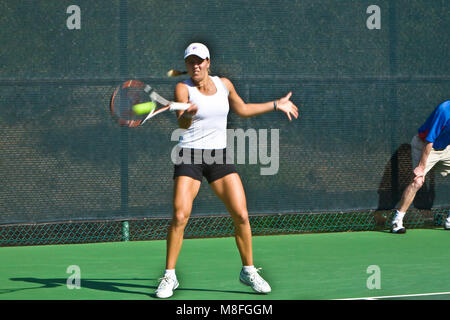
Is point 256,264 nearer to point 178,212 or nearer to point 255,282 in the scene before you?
point 255,282

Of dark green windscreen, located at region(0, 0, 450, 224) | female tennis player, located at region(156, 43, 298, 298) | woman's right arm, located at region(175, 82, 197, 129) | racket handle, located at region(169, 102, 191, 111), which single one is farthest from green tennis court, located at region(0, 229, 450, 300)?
racket handle, located at region(169, 102, 191, 111)

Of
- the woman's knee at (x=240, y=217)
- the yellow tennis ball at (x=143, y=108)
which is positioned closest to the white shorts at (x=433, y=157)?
the woman's knee at (x=240, y=217)

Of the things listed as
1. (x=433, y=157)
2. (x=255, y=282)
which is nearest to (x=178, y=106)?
(x=255, y=282)

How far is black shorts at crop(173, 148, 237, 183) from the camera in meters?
5.93

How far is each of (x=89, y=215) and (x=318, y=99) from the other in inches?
106

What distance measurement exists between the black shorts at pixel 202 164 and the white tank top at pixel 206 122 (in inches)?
1.8

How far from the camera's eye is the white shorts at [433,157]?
30.2ft

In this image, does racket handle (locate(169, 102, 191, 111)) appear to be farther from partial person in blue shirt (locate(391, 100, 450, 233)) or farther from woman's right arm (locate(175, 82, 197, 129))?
partial person in blue shirt (locate(391, 100, 450, 233))

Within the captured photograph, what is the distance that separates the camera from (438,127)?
892 centimetres

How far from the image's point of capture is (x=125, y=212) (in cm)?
862

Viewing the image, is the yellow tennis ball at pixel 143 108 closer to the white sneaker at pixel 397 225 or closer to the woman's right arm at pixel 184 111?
the woman's right arm at pixel 184 111

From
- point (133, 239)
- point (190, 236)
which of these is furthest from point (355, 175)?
point (133, 239)

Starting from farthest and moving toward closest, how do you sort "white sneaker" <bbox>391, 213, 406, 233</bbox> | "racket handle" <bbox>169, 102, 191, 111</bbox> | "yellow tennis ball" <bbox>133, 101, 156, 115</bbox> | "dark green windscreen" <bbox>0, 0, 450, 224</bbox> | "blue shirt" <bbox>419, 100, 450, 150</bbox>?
1. "white sneaker" <bbox>391, 213, 406, 233</bbox>
2. "blue shirt" <bbox>419, 100, 450, 150</bbox>
3. "dark green windscreen" <bbox>0, 0, 450, 224</bbox>
4. "yellow tennis ball" <bbox>133, 101, 156, 115</bbox>
5. "racket handle" <bbox>169, 102, 191, 111</bbox>

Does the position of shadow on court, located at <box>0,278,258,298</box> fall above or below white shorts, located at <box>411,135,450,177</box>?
below
